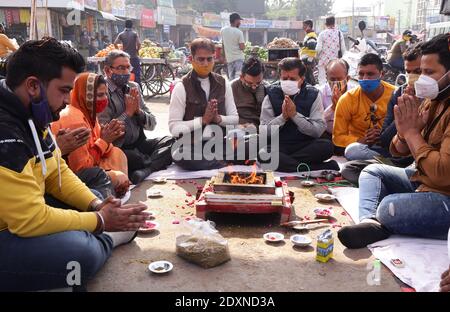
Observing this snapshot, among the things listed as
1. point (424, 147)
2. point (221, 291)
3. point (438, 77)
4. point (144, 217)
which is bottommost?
point (221, 291)

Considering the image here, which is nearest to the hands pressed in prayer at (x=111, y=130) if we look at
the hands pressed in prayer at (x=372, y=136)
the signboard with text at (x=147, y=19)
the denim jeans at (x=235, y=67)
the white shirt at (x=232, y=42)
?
the hands pressed in prayer at (x=372, y=136)

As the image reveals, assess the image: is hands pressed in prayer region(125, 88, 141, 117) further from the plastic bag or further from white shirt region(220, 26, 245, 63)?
white shirt region(220, 26, 245, 63)

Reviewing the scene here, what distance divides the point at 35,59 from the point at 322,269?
7.52ft

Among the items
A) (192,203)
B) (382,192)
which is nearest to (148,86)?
(192,203)

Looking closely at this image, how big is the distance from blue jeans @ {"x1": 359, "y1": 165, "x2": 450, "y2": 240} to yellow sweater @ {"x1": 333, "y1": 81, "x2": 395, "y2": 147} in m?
1.76

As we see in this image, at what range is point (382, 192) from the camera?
362 cm

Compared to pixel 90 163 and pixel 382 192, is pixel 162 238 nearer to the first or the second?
pixel 90 163

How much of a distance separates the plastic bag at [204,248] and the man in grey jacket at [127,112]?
1.95 metres

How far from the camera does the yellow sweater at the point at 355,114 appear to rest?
5332 millimetres

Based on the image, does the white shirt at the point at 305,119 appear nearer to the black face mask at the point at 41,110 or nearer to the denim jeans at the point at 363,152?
the denim jeans at the point at 363,152

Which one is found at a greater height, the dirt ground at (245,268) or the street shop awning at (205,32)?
the street shop awning at (205,32)

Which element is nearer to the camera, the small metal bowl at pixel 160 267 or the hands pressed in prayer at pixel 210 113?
the small metal bowl at pixel 160 267

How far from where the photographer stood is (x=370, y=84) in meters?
5.19

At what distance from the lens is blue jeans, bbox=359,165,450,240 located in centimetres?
305
